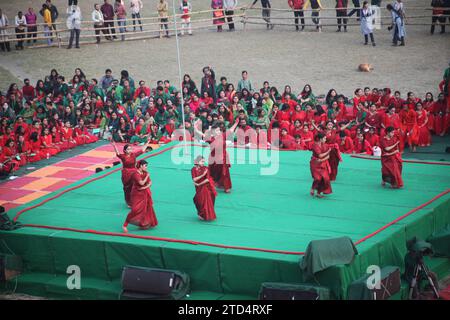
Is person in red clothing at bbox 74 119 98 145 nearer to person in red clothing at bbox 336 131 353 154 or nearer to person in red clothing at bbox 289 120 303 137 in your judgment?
person in red clothing at bbox 289 120 303 137

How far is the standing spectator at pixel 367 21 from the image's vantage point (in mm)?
25344

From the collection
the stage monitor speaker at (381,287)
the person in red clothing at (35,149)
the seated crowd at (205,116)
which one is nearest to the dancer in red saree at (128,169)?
the seated crowd at (205,116)

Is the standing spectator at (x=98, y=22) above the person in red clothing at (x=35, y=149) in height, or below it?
above

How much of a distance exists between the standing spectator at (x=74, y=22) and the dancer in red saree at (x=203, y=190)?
14.8 metres

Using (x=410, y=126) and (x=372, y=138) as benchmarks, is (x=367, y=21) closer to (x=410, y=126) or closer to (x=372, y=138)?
(x=410, y=126)

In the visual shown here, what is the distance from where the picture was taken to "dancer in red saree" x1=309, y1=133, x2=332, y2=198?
47.5 feet

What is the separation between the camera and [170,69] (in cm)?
2553

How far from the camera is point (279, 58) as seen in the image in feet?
84.7

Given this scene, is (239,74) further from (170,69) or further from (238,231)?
(238,231)

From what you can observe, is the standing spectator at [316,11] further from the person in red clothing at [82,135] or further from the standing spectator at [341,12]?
the person in red clothing at [82,135]

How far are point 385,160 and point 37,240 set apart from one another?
557 cm

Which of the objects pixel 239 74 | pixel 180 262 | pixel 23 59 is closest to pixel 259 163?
pixel 180 262

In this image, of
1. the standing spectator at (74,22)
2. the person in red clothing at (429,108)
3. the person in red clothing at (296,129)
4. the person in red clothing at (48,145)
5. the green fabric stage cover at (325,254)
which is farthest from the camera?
the standing spectator at (74,22)

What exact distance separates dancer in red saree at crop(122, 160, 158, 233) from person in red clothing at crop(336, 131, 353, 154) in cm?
567
